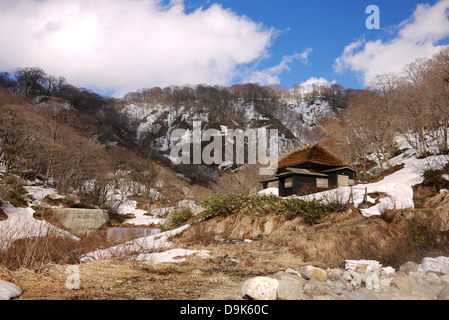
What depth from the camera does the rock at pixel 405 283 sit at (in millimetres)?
4070

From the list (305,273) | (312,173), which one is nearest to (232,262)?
(305,273)

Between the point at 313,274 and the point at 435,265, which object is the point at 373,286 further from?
the point at 435,265

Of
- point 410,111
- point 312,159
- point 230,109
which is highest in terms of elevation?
point 230,109

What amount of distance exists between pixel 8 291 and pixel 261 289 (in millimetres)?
3306

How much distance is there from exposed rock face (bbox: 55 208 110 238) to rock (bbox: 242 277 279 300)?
1657 centimetres

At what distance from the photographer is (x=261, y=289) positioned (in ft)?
12.8

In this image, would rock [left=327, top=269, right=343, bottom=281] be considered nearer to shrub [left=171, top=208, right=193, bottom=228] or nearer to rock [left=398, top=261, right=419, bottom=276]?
rock [left=398, top=261, right=419, bottom=276]

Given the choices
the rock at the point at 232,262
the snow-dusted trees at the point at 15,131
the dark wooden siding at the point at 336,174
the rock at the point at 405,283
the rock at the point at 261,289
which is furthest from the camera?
the snow-dusted trees at the point at 15,131

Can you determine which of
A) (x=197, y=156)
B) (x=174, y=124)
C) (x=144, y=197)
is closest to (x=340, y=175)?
(x=144, y=197)

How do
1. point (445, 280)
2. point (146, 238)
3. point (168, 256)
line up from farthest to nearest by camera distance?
point (146, 238)
point (168, 256)
point (445, 280)

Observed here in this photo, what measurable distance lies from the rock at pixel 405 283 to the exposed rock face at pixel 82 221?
58.1ft

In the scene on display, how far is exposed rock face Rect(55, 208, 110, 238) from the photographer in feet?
58.9

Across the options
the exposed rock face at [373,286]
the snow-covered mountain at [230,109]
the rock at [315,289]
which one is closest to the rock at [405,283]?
the exposed rock face at [373,286]

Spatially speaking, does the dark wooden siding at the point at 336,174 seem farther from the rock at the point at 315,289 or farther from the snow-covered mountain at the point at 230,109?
the snow-covered mountain at the point at 230,109
